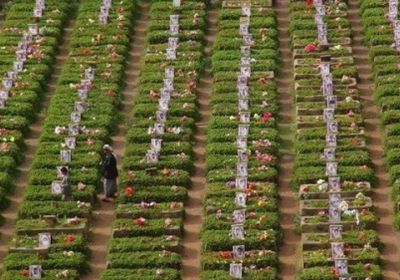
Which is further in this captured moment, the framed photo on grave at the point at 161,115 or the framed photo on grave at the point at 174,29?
the framed photo on grave at the point at 174,29

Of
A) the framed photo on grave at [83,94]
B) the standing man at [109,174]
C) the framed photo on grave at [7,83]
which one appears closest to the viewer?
the standing man at [109,174]

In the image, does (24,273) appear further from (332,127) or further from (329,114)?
(329,114)

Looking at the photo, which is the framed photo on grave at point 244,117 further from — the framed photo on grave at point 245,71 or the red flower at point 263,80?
the framed photo on grave at point 245,71

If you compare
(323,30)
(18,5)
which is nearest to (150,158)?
(323,30)

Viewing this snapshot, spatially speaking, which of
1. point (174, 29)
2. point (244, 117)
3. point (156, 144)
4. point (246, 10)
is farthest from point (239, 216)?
point (246, 10)

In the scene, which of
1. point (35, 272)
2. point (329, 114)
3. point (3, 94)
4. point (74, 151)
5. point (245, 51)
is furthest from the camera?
point (245, 51)

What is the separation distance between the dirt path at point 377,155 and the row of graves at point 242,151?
3107 millimetres

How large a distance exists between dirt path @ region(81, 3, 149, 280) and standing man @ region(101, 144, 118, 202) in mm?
321

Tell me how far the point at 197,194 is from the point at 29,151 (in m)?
6.47

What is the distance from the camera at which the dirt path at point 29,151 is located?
40.7 meters

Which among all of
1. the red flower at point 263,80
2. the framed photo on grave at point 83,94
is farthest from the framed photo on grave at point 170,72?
the red flower at point 263,80

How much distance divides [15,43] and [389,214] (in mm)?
17871

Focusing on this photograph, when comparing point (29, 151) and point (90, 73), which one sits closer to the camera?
point (29, 151)

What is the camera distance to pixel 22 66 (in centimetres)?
4931
